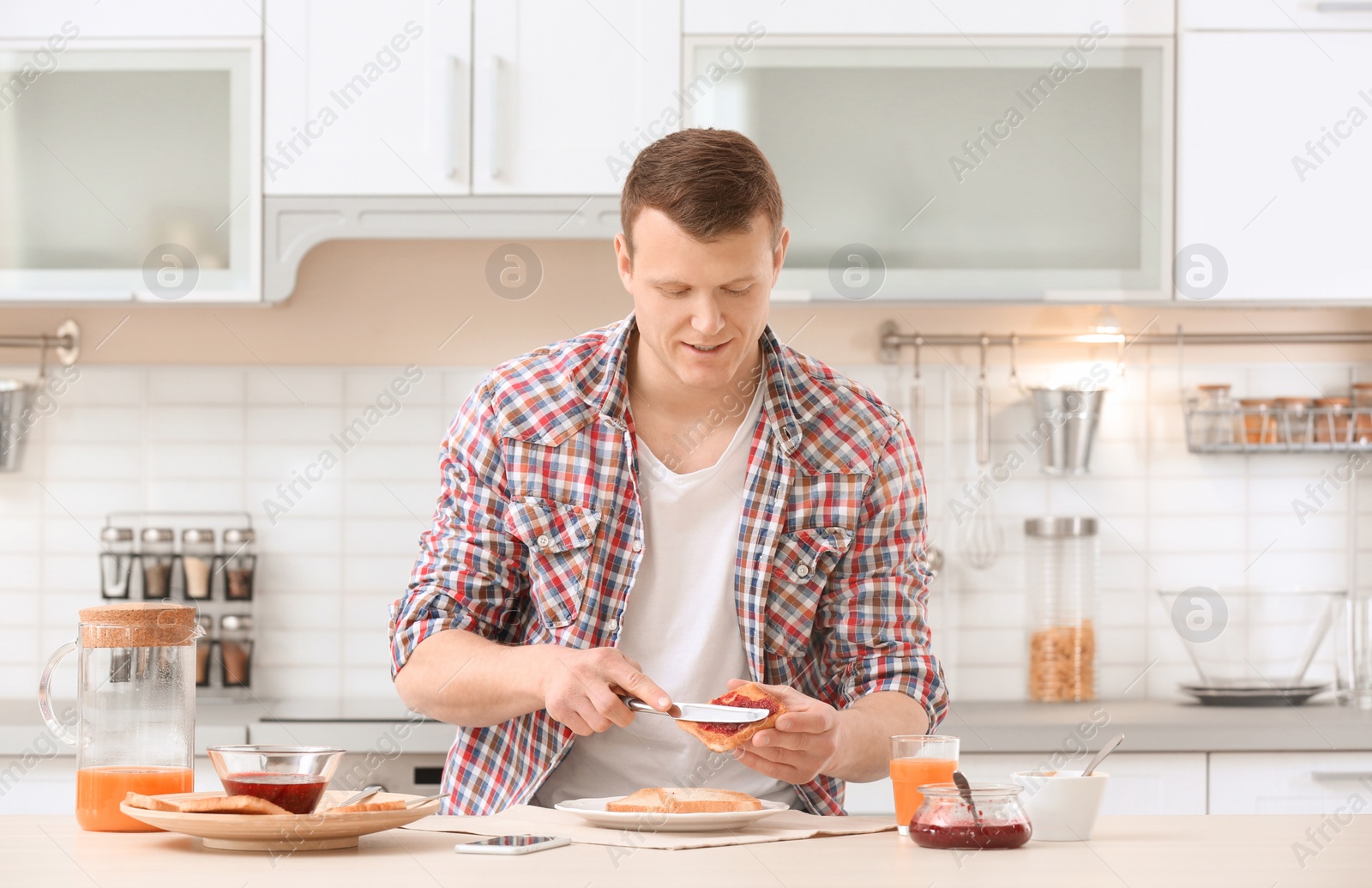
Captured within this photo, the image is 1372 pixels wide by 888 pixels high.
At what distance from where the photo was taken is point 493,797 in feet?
5.35

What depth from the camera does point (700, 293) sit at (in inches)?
60.1

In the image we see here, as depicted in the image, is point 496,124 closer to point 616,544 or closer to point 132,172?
point 132,172

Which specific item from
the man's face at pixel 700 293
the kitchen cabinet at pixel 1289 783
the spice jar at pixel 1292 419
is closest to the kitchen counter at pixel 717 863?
the man's face at pixel 700 293

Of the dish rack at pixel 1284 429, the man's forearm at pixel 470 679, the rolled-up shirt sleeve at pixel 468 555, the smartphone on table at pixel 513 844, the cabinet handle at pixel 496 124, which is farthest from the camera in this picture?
the dish rack at pixel 1284 429

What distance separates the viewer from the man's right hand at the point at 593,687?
52.1 inches

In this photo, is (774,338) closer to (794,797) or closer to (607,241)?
(794,797)

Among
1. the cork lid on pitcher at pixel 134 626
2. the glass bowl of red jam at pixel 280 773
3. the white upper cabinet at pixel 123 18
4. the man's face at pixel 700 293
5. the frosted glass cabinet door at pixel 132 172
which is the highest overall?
the white upper cabinet at pixel 123 18

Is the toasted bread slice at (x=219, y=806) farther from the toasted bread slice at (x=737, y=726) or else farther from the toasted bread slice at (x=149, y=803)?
the toasted bread slice at (x=737, y=726)

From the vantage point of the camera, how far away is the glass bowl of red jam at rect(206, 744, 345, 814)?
3.86 ft

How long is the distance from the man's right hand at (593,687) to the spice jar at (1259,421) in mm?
2039

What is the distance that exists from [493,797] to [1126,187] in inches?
71.1

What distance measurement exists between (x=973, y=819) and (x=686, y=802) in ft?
0.84

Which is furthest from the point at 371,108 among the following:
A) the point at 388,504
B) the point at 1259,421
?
the point at 1259,421

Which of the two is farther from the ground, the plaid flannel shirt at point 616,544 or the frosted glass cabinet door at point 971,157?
the frosted glass cabinet door at point 971,157
